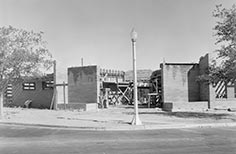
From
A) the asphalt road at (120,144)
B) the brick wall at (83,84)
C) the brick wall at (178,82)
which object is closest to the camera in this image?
the asphalt road at (120,144)

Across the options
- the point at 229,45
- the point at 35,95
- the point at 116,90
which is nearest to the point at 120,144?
the point at 229,45

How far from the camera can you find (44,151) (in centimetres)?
862

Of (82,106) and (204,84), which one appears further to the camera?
(82,106)

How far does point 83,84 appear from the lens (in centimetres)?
2753

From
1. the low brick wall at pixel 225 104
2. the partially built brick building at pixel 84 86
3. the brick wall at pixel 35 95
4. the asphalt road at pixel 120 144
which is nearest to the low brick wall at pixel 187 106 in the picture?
the low brick wall at pixel 225 104

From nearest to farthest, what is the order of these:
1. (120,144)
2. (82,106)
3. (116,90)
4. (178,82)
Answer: (120,144) < (82,106) < (178,82) < (116,90)

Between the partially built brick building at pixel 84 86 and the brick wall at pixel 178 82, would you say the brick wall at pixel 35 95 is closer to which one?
the partially built brick building at pixel 84 86

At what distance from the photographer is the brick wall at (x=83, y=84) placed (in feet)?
88.3

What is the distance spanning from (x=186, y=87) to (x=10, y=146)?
18.3m

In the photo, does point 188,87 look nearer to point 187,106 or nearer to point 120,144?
point 187,106

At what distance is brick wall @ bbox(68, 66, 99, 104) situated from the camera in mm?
26908

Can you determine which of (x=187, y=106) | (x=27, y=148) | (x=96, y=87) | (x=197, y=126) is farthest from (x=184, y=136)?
(x=96, y=87)

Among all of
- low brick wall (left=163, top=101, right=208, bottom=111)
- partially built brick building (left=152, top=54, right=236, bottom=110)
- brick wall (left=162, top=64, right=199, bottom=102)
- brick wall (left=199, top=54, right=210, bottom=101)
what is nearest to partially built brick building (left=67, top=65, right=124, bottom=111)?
partially built brick building (left=152, top=54, right=236, bottom=110)

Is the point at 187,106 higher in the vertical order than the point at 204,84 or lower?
lower
